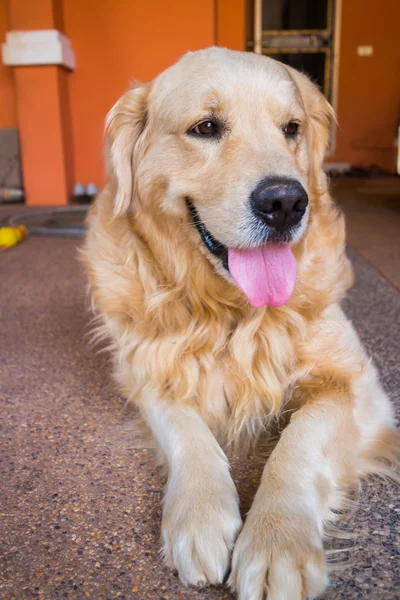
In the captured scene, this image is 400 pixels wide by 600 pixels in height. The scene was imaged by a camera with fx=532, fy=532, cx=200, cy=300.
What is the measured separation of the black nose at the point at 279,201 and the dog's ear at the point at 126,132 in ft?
1.74

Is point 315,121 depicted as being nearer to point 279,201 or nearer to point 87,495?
point 279,201

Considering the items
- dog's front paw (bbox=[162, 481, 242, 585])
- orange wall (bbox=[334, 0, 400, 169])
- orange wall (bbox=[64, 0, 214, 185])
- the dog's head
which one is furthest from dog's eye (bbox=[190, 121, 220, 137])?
orange wall (bbox=[334, 0, 400, 169])

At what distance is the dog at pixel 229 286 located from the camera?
4.12ft

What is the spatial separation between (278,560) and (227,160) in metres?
0.96

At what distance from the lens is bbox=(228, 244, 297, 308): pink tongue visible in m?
1.39

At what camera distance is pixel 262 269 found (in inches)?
55.9

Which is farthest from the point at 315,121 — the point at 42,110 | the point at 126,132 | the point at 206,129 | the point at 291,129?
the point at 42,110

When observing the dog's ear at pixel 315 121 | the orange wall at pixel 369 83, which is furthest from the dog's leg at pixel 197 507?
the orange wall at pixel 369 83

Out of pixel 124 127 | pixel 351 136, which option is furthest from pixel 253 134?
pixel 351 136

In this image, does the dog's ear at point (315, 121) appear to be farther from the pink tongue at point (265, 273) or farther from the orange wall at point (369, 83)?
the orange wall at point (369, 83)

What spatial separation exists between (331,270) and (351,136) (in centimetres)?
1030

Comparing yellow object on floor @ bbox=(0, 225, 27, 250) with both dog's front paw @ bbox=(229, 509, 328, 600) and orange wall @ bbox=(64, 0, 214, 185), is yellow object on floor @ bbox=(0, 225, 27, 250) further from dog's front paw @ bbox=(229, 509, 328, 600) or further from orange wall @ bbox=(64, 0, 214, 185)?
dog's front paw @ bbox=(229, 509, 328, 600)

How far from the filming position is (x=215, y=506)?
1019mm

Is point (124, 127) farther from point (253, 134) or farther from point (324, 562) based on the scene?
point (324, 562)
